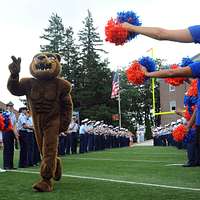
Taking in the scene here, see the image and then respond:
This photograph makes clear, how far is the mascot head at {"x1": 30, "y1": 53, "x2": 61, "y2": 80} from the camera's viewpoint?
7586mm

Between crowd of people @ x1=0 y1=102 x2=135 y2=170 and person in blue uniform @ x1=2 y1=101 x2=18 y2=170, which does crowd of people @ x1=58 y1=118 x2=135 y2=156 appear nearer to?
crowd of people @ x1=0 y1=102 x2=135 y2=170

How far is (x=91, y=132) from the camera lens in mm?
27141

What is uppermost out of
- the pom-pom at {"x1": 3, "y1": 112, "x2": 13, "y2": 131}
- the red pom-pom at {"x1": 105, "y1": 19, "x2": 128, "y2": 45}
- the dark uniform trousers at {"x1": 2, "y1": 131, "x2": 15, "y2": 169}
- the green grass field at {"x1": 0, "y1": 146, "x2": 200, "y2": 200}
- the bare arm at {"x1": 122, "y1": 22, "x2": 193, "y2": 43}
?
the red pom-pom at {"x1": 105, "y1": 19, "x2": 128, "y2": 45}

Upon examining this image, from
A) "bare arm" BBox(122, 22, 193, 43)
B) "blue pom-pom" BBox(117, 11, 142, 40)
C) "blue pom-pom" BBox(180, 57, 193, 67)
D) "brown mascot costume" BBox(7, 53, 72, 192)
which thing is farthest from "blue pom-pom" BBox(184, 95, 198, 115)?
"bare arm" BBox(122, 22, 193, 43)

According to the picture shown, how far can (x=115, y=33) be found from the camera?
5.02m

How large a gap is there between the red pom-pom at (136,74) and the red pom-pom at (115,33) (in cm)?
57

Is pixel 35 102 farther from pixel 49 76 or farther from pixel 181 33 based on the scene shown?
pixel 181 33

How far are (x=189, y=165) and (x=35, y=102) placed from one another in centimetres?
541

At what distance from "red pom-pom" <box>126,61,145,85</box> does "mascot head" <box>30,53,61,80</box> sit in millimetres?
2161

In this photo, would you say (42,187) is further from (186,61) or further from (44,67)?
(186,61)

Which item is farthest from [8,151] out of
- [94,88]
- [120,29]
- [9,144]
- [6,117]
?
[94,88]

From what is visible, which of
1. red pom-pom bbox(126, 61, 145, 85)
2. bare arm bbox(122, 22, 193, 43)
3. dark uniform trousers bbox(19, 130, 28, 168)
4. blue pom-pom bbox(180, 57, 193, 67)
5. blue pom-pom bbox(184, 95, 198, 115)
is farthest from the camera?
dark uniform trousers bbox(19, 130, 28, 168)

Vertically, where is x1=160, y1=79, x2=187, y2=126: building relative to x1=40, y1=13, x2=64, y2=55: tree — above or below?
below

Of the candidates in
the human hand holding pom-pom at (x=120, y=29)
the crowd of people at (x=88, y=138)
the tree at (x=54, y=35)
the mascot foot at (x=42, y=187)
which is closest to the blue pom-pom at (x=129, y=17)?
the human hand holding pom-pom at (x=120, y=29)
